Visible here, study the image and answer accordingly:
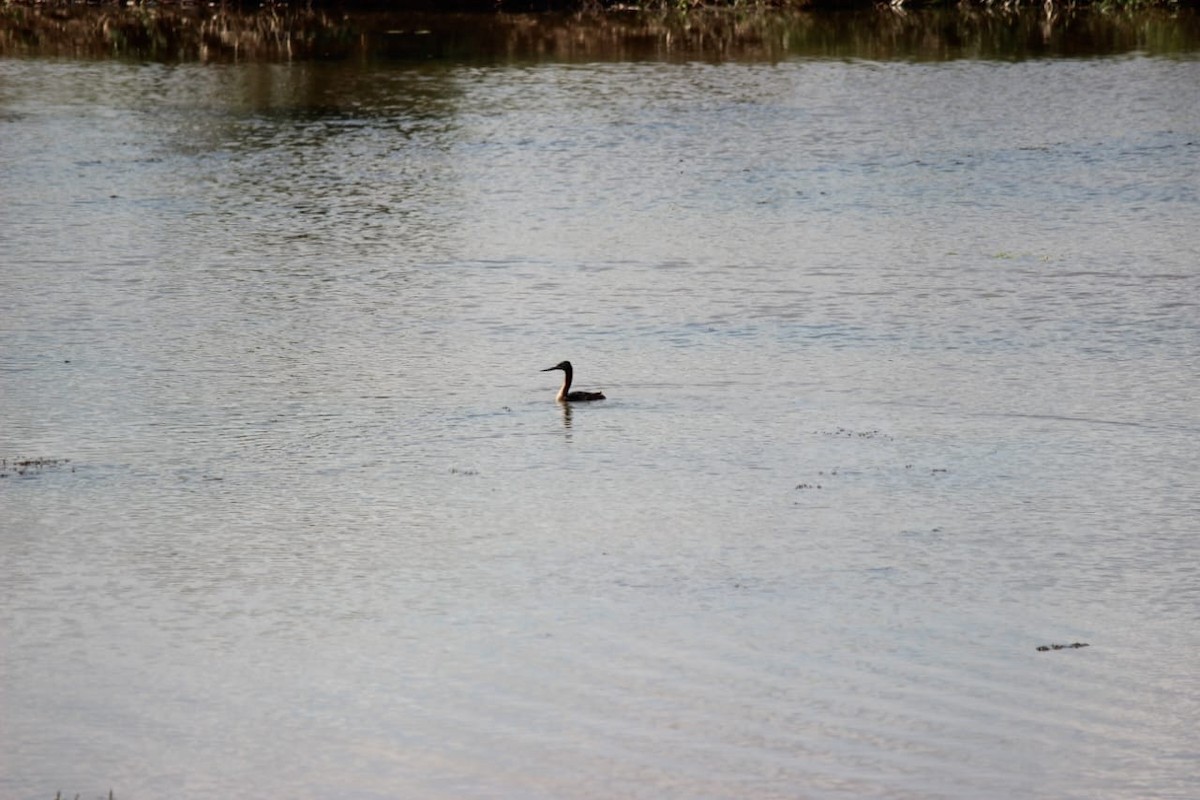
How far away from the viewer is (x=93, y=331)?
17.0m

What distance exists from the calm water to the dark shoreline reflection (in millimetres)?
9161

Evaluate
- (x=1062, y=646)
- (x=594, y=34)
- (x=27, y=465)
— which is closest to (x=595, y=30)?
(x=594, y=34)

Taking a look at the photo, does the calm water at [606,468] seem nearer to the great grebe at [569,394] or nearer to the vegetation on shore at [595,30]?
the great grebe at [569,394]

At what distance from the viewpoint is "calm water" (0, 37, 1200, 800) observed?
28.5ft

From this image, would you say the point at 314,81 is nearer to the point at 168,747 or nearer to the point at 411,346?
the point at 411,346

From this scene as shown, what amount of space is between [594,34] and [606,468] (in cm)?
2667

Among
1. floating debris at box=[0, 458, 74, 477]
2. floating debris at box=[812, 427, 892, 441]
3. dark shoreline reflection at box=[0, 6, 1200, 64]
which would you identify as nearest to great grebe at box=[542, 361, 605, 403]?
A: floating debris at box=[812, 427, 892, 441]

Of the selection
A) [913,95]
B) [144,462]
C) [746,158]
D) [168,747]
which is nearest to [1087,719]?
[168,747]

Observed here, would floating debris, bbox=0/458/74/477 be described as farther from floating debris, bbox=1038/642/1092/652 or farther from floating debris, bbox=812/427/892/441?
floating debris, bbox=1038/642/1092/652

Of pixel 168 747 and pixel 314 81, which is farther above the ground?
pixel 314 81

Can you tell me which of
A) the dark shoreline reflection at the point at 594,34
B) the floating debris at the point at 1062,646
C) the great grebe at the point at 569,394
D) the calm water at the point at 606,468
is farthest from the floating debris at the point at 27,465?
the dark shoreline reflection at the point at 594,34

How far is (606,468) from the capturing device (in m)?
13.1

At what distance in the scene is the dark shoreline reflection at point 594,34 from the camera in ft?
117

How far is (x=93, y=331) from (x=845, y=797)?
10.9 m
